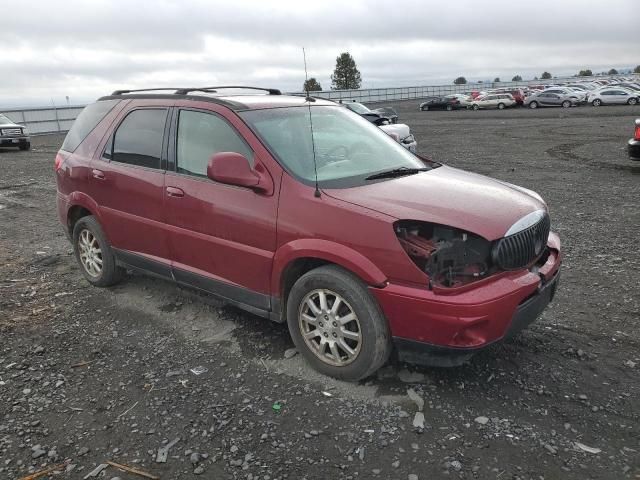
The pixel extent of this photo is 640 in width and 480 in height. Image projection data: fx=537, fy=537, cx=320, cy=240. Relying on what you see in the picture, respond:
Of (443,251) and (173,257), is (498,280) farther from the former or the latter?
(173,257)

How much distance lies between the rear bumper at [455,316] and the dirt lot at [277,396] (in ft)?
1.30

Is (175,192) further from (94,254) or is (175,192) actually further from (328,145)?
(94,254)

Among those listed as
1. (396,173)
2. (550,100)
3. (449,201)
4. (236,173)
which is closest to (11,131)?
(236,173)

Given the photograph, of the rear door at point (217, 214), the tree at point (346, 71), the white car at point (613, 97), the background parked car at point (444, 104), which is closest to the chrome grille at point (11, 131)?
the rear door at point (217, 214)

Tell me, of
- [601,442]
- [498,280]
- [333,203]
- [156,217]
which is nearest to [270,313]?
[333,203]

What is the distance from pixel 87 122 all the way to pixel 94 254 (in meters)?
1.31

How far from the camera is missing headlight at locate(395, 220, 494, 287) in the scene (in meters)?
3.11

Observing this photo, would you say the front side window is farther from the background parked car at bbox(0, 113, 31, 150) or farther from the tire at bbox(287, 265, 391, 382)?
the background parked car at bbox(0, 113, 31, 150)

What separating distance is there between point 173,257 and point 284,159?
1.35 meters

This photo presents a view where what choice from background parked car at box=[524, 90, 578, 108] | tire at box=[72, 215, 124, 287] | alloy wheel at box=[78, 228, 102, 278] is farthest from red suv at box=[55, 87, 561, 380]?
background parked car at box=[524, 90, 578, 108]

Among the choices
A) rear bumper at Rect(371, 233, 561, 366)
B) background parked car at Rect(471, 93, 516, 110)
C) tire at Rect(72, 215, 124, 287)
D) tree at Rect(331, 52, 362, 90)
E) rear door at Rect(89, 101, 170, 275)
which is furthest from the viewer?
tree at Rect(331, 52, 362, 90)

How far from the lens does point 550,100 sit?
136 feet

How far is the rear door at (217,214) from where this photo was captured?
371cm

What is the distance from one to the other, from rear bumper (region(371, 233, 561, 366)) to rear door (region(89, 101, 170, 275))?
7.02 ft
